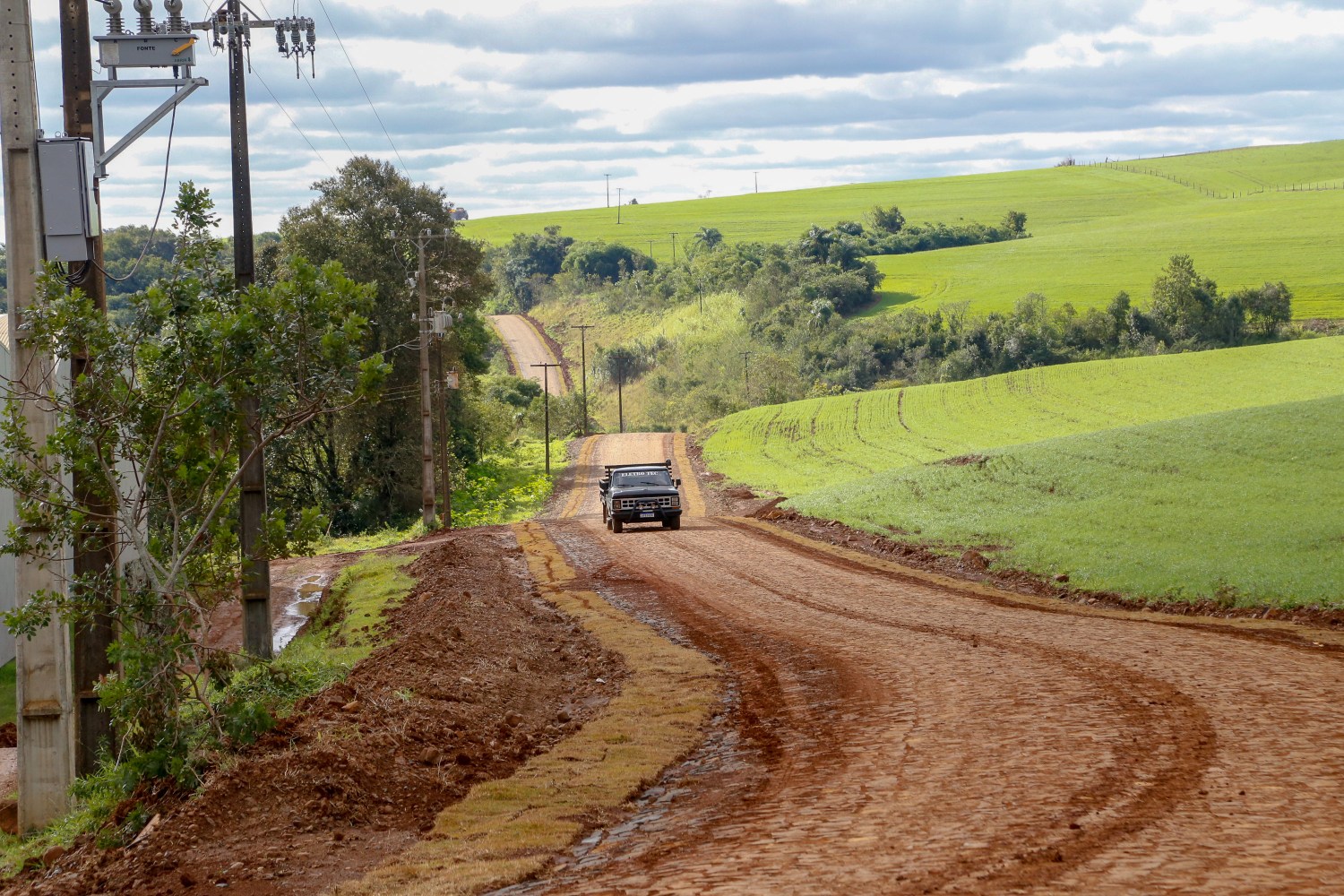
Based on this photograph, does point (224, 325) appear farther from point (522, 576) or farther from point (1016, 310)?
point (1016, 310)

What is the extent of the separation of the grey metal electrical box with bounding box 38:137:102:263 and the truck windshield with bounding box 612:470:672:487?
2491 centimetres

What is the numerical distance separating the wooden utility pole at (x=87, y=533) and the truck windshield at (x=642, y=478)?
24036mm

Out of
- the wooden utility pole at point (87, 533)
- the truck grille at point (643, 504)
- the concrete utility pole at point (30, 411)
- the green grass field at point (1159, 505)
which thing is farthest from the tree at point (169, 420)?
the truck grille at point (643, 504)

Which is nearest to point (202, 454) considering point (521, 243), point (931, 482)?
point (931, 482)

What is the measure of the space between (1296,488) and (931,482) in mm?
10736

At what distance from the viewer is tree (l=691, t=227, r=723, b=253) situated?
6880 inches

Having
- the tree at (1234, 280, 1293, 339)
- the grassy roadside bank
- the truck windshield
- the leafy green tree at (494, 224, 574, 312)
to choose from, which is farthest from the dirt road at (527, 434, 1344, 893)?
the leafy green tree at (494, 224, 574, 312)

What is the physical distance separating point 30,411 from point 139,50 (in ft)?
13.5

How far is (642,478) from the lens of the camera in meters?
36.5

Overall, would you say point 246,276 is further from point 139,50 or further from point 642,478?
point 642,478

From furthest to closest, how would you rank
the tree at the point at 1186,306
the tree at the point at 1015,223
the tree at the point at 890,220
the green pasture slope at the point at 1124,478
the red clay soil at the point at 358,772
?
1. the tree at the point at 890,220
2. the tree at the point at 1015,223
3. the tree at the point at 1186,306
4. the green pasture slope at the point at 1124,478
5. the red clay soil at the point at 358,772

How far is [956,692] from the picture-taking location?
13.2 m

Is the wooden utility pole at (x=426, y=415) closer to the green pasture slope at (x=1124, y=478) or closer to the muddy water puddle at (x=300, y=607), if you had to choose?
the muddy water puddle at (x=300, y=607)

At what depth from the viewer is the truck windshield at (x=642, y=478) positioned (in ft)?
119
